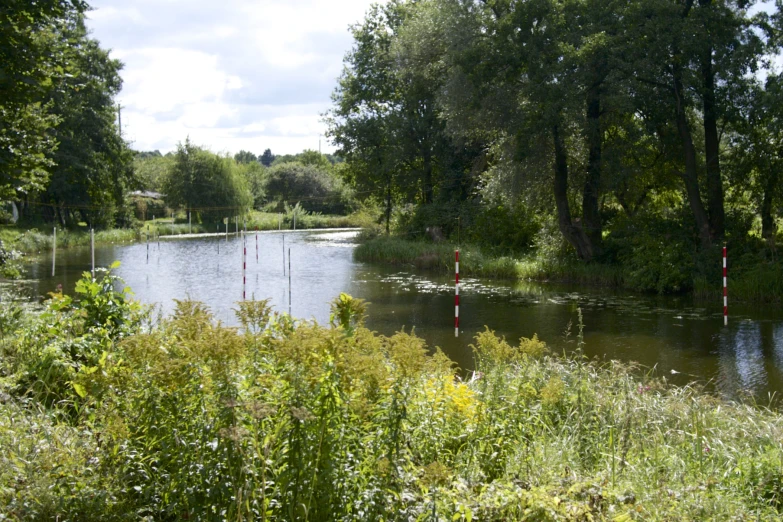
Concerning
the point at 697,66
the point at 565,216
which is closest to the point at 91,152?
the point at 565,216

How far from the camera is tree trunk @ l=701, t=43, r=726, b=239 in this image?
60.1 feet

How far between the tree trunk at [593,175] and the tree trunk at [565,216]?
0.28 metres

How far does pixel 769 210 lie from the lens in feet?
58.5

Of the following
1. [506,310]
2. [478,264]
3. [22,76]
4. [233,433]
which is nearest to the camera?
[233,433]

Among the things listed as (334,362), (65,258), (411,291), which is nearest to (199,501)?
(334,362)

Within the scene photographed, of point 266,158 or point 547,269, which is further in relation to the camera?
point 266,158

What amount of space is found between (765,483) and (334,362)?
8.66 feet

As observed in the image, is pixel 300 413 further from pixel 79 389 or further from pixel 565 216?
pixel 565 216

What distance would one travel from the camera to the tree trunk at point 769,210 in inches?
695

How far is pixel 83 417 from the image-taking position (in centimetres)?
466

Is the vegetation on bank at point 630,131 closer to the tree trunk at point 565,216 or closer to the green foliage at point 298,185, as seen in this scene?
the tree trunk at point 565,216

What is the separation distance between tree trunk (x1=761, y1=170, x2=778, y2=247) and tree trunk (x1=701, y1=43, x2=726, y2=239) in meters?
0.97

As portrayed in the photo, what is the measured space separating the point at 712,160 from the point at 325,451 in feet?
59.8

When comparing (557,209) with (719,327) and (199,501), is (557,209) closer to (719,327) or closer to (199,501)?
(719,327)
